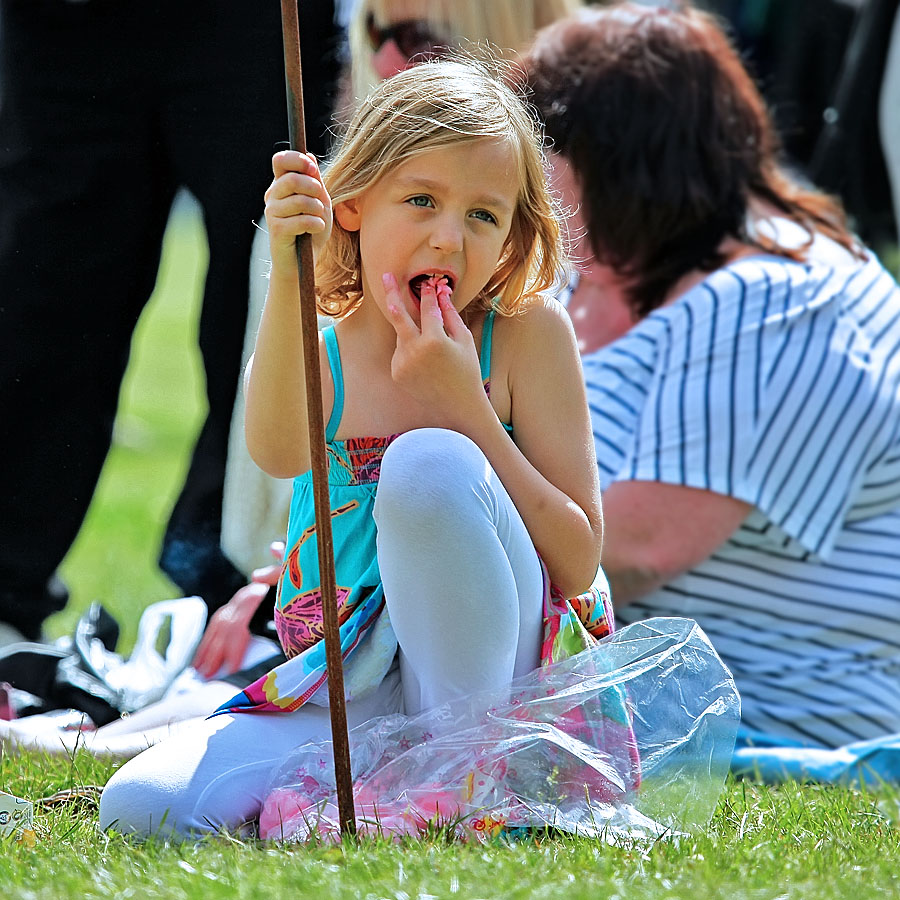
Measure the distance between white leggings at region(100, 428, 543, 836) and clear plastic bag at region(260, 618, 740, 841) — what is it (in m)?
0.04

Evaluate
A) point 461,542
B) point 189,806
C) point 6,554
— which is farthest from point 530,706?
point 6,554

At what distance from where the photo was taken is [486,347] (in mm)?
1864

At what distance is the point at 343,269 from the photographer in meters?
1.92

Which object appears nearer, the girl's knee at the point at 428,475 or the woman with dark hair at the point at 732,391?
the girl's knee at the point at 428,475

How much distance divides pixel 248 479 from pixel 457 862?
1.51 metres

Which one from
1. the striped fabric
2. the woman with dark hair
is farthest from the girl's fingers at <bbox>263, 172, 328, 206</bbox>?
the striped fabric

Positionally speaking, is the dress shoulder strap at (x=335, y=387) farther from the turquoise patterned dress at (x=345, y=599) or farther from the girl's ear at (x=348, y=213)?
the girl's ear at (x=348, y=213)

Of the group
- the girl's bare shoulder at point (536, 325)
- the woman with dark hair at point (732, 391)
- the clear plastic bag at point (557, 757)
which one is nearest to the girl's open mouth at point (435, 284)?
the girl's bare shoulder at point (536, 325)

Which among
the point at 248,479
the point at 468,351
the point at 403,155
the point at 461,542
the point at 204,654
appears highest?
the point at 403,155

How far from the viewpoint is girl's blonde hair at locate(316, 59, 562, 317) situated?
178 cm

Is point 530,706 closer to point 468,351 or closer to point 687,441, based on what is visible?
point 468,351

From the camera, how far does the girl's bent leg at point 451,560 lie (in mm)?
1626

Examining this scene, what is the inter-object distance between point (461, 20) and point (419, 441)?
1.73 m

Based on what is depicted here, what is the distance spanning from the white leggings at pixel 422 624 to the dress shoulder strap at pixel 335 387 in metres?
0.19
